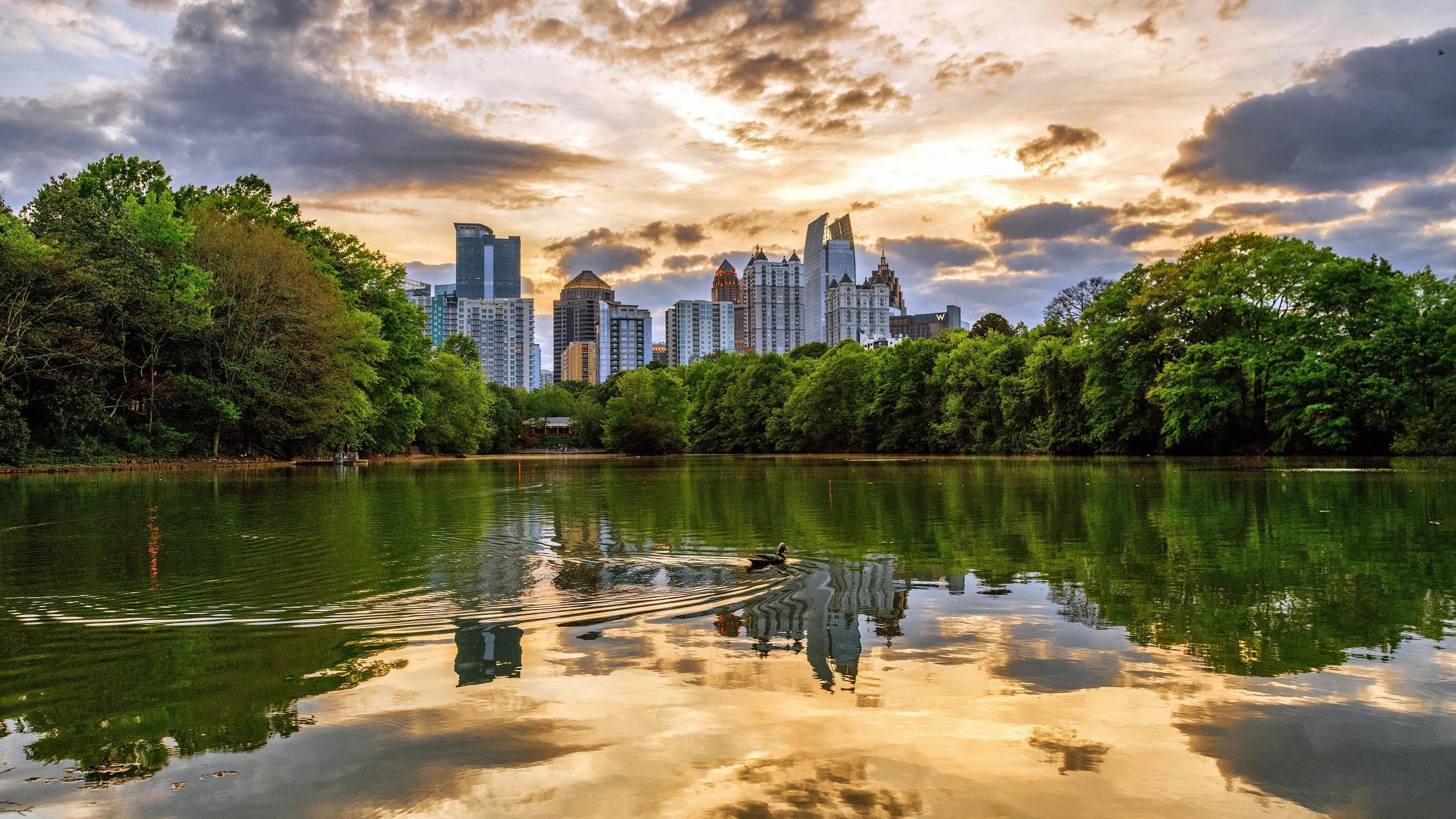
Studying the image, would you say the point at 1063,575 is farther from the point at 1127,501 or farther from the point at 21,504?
the point at 21,504

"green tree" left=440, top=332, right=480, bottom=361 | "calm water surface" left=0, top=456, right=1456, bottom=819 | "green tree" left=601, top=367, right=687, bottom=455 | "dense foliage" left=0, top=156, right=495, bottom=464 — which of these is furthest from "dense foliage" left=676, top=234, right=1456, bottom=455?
"green tree" left=440, top=332, right=480, bottom=361

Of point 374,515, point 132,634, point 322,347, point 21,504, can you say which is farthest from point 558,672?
point 322,347

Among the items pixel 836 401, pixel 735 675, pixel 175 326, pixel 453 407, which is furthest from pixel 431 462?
pixel 735 675

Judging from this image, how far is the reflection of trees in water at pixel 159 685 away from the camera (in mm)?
4648

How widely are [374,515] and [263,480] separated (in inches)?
738

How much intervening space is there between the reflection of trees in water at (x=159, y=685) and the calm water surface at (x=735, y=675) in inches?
1.2

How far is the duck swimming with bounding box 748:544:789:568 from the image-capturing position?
1047 centimetres

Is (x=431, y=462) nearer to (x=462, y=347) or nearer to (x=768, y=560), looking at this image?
(x=462, y=347)

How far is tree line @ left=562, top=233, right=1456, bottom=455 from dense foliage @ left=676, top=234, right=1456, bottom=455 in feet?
0.31

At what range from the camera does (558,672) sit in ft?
19.9

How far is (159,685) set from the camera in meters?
5.72

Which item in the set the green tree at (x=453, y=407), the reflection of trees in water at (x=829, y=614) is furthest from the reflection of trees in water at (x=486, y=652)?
the green tree at (x=453, y=407)

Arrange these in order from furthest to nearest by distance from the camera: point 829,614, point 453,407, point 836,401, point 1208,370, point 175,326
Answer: point 836,401, point 453,407, point 1208,370, point 175,326, point 829,614

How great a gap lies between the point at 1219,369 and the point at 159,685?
57.0 m
